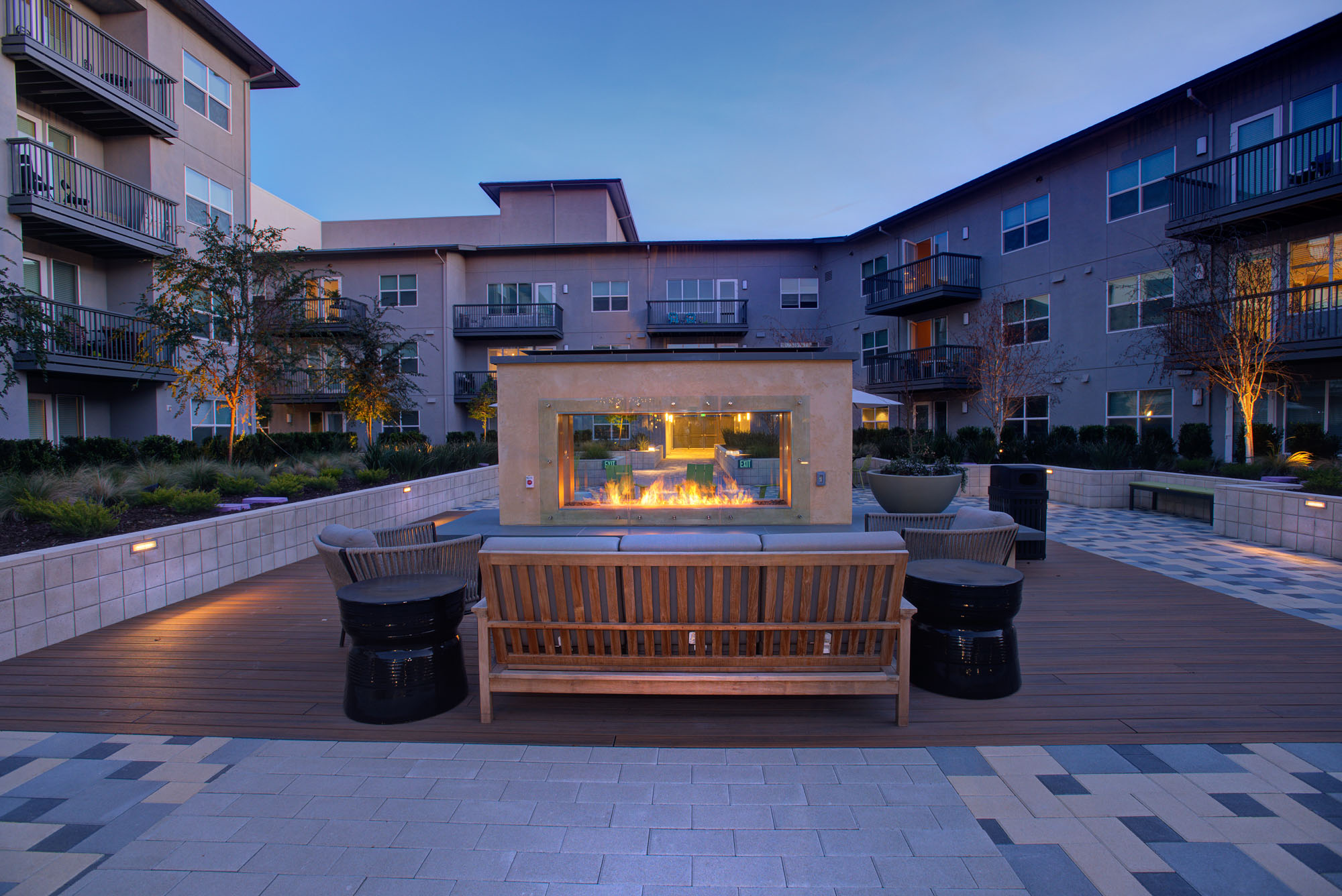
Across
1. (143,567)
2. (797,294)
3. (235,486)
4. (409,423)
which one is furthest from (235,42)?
(797,294)

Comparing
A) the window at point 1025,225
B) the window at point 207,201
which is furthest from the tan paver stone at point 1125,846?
the window at point 207,201

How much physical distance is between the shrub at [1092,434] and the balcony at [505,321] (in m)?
19.2

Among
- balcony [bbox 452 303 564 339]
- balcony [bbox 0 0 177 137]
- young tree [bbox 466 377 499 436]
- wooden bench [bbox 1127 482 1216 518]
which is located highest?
balcony [bbox 0 0 177 137]

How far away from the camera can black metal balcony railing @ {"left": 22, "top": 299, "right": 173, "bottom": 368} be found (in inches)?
516

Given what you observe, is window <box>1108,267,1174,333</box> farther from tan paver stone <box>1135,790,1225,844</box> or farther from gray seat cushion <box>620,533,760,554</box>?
gray seat cushion <box>620,533,760,554</box>

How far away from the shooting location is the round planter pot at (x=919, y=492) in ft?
31.6

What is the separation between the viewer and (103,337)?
575 inches

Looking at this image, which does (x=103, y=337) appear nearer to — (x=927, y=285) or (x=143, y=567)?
(x=143, y=567)

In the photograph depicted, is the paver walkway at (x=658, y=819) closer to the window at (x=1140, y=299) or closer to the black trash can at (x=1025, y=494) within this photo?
the black trash can at (x=1025, y=494)

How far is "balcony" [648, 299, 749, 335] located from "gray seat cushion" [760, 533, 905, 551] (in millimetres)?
23851

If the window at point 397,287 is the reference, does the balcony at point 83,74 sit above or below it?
above

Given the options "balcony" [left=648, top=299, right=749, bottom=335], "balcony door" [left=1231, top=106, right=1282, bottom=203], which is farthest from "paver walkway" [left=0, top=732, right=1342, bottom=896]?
"balcony" [left=648, top=299, right=749, bottom=335]

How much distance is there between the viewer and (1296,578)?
7.08 m

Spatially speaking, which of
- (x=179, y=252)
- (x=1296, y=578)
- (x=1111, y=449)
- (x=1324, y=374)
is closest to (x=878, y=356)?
(x=1111, y=449)
